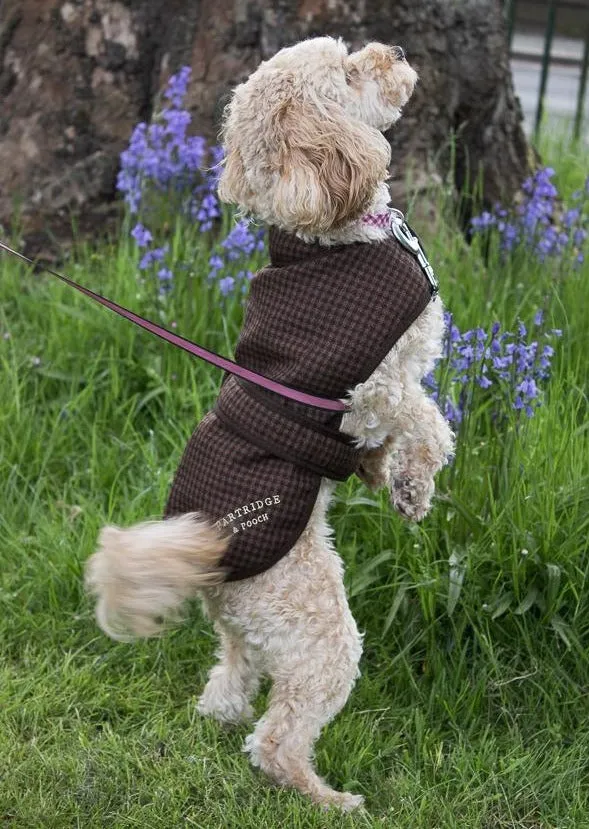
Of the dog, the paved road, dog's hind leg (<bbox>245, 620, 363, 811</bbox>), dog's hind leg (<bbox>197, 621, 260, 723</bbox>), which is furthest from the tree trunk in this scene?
the paved road

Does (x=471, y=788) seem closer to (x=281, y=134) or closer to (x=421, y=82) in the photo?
(x=281, y=134)

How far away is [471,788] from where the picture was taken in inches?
115

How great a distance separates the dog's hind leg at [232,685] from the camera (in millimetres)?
Result: 3074

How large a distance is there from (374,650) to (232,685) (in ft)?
1.62

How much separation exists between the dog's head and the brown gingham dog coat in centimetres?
14

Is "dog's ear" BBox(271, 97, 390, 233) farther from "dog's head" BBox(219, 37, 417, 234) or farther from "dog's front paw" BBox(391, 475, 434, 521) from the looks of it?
"dog's front paw" BBox(391, 475, 434, 521)

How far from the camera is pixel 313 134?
7.87 feet

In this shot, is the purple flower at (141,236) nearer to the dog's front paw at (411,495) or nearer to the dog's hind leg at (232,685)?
the dog's hind leg at (232,685)

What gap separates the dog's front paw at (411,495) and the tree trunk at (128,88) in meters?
2.48

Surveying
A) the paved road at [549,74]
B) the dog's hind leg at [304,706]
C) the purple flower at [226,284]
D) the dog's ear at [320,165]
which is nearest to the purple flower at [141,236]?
the purple flower at [226,284]

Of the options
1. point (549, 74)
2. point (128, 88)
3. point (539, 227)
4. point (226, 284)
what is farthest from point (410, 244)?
point (549, 74)

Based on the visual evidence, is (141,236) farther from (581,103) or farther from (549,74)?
(549,74)

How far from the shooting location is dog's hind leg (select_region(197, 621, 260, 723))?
10.1ft

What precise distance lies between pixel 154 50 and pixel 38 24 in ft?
1.89
